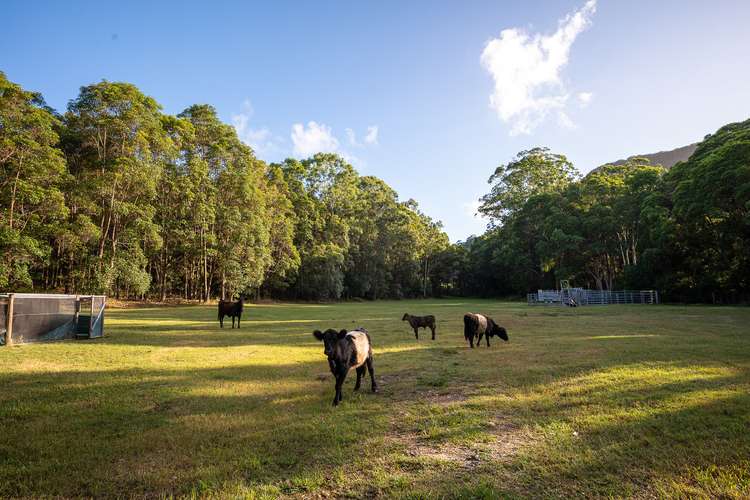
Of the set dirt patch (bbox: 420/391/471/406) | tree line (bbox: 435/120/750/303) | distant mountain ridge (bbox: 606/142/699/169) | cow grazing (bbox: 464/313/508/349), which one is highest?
distant mountain ridge (bbox: 606/142/699/169)

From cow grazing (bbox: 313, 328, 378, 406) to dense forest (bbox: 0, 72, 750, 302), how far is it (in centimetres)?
2863

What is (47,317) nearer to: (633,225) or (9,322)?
(9,322)

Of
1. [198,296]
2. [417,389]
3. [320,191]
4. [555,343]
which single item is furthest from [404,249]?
[417,389]

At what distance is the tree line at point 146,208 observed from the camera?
25.5m

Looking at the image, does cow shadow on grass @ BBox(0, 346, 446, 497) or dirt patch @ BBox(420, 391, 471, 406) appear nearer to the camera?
cow shadow on grass @ BBox(0, 346, 446, 497)

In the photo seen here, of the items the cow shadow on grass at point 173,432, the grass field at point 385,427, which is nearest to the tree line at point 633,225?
the grass field at point 385,427

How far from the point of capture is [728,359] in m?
9.15

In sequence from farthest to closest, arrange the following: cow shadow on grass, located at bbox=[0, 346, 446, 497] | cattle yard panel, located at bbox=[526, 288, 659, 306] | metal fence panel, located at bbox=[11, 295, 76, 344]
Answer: cattle yard panel, located at bbox=[526, 288, 659, 306] → metal fence panel, located at bbox=[11, 295, 76, 344] → cow shadow on grass, located at bbox=[0, 346, 446, 497]

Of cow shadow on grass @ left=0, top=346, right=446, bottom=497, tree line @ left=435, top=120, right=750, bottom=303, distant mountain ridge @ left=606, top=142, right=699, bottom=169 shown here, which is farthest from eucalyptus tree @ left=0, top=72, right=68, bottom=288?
distant mountain ridge @ left=606, top=142, right=699, bottom=169

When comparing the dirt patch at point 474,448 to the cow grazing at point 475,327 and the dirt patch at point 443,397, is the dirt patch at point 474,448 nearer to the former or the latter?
the dirt patch at point 443,397

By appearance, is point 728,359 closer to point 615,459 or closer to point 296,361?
point 615,459

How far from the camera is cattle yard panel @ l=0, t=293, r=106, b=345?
11.7m

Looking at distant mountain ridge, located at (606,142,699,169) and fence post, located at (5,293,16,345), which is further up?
distant mountain ridge, located at (606,142,699,169)

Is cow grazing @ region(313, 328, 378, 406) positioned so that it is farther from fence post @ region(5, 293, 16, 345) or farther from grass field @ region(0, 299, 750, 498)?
fence post @ region(5, 293, 16, 345)
